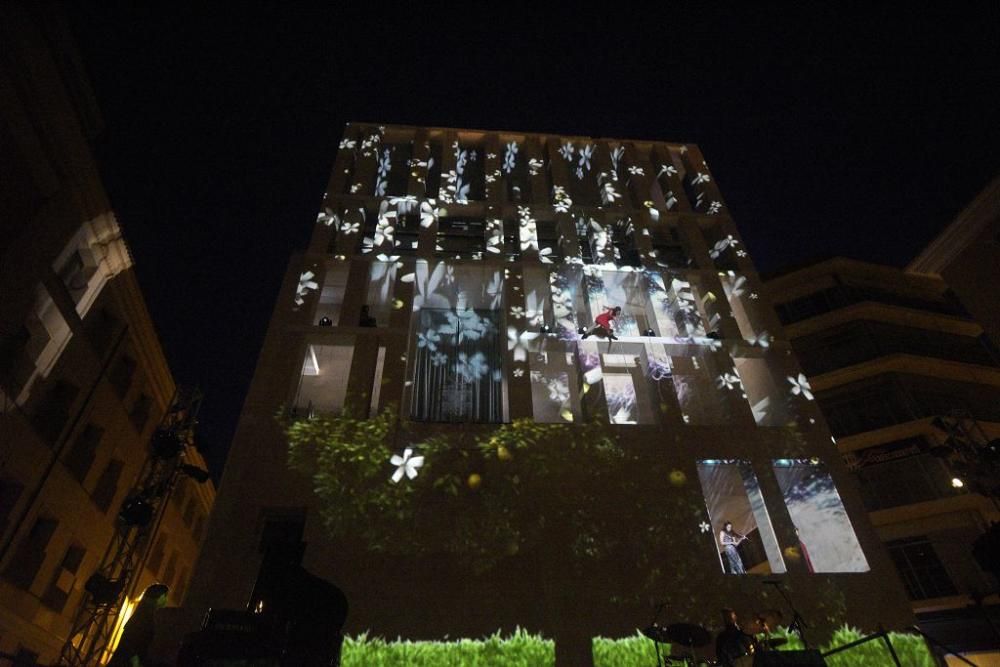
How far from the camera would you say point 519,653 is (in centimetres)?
687

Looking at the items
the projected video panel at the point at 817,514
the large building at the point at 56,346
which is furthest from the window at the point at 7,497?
the projected video panel at the point at 817,514

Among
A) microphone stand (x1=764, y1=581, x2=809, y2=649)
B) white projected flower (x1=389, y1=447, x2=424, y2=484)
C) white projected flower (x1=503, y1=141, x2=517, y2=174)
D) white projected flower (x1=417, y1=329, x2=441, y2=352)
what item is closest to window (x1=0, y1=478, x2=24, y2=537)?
white projected flower (x1=389, y1=447, x2=424, y2=484)

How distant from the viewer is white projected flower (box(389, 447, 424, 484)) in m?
8.38

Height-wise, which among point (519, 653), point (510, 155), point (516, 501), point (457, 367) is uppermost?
point (510, 155)

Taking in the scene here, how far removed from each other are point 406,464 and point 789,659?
18.5 feet

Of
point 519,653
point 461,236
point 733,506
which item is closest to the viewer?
point 519,653

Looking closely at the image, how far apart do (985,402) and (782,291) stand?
21.1ft

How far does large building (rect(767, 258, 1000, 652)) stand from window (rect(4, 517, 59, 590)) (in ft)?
59.5

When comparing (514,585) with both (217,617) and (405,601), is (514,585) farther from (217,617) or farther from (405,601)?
(217,617)

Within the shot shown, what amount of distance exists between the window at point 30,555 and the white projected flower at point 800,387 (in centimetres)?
1476

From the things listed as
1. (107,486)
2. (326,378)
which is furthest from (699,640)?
(107,486)

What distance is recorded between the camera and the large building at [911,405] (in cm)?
1275

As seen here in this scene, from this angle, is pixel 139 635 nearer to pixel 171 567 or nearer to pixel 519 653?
pixel 519 653

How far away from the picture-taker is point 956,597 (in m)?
12.6
